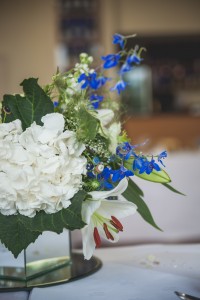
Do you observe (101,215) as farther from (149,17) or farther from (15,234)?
(149,17)

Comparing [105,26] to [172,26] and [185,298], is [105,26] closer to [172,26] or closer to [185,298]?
[172,26]

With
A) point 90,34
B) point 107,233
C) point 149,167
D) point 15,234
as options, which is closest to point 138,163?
point 149,167

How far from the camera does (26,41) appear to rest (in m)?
6.29

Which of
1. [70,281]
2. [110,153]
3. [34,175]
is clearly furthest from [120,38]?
[70,281]

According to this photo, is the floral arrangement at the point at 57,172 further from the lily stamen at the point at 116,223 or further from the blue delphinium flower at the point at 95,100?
the blue delphinium flower at the point at 95,100

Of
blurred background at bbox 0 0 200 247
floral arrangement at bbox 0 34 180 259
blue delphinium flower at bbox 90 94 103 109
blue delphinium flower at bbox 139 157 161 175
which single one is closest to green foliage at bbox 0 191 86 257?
floral arrangement at bbox 0 34 180 259

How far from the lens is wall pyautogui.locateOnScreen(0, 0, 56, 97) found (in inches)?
245

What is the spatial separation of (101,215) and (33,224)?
0.39ft

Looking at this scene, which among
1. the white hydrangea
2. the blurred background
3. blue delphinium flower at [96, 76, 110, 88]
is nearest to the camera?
the white hydrangea

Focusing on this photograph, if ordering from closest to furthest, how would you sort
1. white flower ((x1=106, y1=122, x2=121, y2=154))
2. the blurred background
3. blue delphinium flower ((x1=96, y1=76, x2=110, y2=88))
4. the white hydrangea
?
the white hydrangea
white flower ((x1=106, y1=122, x2=121, y2=154))
blue delphinium flower ((x1=96, y1=76, x2=110, y2=88))
the blurred background

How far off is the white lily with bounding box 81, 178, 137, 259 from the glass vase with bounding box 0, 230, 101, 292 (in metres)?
0.15

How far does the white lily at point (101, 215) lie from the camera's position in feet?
2.82

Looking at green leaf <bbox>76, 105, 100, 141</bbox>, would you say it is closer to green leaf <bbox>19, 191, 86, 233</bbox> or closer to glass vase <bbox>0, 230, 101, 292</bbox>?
green leaf <bbox>19, 191, 86, 233</bbox>

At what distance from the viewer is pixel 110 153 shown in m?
0.95
